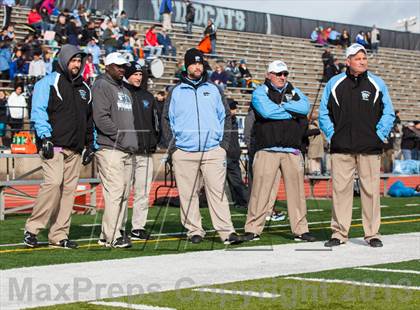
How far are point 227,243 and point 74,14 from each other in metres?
20.7

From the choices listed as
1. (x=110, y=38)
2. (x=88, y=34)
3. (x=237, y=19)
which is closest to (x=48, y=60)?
(x=88, y=34)

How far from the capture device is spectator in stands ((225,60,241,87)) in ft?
103

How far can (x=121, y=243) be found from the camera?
921 cm

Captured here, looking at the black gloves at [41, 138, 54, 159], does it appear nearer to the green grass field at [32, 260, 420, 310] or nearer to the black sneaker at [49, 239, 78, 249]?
the black sneaker at [49, 239, 78, 249]

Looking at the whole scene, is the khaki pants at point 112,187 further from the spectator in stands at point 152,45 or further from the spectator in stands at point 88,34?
the spectator in stands at point 152,45

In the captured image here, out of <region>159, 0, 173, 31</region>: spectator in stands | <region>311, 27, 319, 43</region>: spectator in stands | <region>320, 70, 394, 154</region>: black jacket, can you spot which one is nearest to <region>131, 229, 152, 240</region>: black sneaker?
<region>320, 70, 394, 154</region>: black jacket

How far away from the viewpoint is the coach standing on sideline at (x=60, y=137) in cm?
907

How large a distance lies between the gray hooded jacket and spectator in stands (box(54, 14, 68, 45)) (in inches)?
676

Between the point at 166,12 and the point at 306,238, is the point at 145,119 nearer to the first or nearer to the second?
the point at 306,238

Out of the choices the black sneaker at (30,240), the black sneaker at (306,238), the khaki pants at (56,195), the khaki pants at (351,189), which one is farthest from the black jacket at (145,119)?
the khaki pants at (351,189)

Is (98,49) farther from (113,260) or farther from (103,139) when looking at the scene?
(113,260)

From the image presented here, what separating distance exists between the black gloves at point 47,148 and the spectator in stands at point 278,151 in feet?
7.34

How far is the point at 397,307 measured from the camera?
18.8 ft

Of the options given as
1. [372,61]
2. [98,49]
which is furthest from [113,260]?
[372,61]
